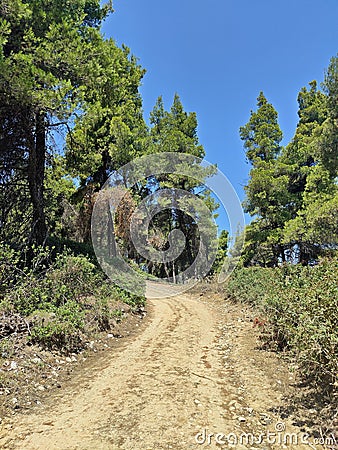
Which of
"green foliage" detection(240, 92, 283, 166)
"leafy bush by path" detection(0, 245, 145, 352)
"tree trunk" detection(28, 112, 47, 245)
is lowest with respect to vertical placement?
"leafy bush by path" detection(0, 245, 145, 352)

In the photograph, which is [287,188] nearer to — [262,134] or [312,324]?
[262,134]

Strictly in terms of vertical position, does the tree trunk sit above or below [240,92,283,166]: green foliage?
below

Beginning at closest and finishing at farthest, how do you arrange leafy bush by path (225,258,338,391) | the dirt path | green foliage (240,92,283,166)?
the dirt path, leafy bush by path (225,258,338,391), green foliage (240,92,283,166)

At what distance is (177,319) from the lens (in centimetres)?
946

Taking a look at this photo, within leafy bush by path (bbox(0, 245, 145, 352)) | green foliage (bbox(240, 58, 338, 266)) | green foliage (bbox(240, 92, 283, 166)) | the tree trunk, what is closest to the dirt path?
leafy bush by path (bbox(0, 245, 145, 352))

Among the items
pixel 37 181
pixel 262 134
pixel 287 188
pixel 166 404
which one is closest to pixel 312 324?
pixel 166 404

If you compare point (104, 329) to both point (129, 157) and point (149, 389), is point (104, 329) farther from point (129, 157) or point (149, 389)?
point (129, 157)

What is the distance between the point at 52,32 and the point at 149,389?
7360 millimetres

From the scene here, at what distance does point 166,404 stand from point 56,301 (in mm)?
3953

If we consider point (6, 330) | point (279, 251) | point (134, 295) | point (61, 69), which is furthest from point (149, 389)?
point (279, 251)

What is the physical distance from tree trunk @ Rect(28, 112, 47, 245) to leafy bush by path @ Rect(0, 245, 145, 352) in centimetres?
208

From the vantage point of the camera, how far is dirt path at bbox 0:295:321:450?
115 inches

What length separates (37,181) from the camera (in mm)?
9633

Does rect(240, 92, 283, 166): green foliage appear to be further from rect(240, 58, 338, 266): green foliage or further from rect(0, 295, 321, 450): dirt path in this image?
rect(0, 295, 321, 450): dirt path
